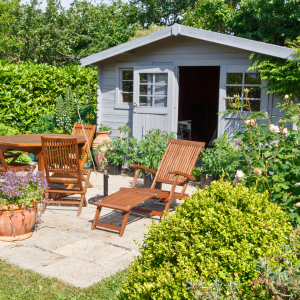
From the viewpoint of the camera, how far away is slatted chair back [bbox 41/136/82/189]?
5258 mm

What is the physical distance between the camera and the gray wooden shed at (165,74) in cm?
714

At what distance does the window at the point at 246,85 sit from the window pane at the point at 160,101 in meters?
1.37

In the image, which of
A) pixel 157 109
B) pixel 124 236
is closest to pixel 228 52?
pixel 157 109

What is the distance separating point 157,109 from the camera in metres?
8.02

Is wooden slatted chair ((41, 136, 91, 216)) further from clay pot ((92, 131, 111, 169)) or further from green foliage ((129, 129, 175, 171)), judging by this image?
clay pot ((92, 131, 111, 169))

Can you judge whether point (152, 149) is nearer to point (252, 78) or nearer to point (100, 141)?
point (100, 141)

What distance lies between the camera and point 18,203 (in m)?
4.20

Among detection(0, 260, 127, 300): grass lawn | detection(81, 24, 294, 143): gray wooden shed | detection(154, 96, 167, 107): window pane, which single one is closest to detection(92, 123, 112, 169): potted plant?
detection(81, 24, 294, 143): gray wooden shed

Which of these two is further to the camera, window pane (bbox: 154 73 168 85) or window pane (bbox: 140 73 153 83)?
window pane (bbox: 140 73 153 83)

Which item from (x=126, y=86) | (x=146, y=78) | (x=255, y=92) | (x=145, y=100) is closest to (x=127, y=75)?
(x=126, y=86)

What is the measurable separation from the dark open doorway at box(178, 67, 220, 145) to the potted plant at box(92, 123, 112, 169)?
3725 mm

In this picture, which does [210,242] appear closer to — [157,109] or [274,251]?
[274,251]

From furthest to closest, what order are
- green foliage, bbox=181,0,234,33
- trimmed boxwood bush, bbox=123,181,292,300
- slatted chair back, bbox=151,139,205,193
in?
green foliage, bbox=181,0,234,33
slatted chair back, bbox=151,139,205,193
trimmed boxwood bush, bbox=123,181,292,300

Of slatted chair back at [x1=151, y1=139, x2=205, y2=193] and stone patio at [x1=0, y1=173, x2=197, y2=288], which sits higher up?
slatted chair back at [x1=151, y1=139, x2=205, y2=193]
